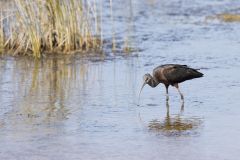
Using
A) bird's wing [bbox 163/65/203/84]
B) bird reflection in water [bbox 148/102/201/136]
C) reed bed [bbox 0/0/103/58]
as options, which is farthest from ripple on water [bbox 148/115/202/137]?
reed bed [bbox 0/0/103/58]

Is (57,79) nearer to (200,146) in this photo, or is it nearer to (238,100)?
(238,100)

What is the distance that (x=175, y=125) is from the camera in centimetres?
898

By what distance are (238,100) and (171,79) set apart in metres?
0.96

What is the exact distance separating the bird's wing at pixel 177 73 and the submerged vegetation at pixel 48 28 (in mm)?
3836

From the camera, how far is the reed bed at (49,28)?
13.9 m

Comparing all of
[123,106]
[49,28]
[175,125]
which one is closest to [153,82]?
[123,106]

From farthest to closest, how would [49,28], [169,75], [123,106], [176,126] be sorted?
[49,28] → [169,75] → [123,106] → [176,126]

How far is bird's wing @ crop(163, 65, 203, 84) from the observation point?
10.5 meters

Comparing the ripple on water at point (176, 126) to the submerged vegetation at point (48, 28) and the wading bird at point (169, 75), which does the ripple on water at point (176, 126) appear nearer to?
the wading bird at point (169, 75)

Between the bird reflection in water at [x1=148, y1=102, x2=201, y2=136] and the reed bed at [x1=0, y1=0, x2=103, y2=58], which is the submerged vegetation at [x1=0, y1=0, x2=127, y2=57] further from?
the bird reflection in water at [x1=148, y1=102, x2=201, y2=136]

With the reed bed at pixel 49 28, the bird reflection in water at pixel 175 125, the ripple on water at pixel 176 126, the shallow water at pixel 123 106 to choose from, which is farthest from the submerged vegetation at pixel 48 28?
the ripple on water at pixel 176 126

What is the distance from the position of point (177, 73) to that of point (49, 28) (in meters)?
4.33

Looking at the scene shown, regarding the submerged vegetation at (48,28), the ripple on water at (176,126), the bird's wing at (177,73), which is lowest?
the ripple on water at (176,126)

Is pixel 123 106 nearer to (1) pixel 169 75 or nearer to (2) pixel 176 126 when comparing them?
(1) pixel 169 75
